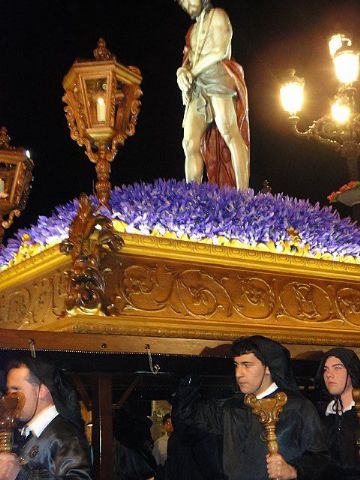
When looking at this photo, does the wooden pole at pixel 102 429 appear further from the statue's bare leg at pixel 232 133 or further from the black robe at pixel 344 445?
the statue's bare leg at pixel 232 133

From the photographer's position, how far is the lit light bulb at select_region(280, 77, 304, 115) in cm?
887

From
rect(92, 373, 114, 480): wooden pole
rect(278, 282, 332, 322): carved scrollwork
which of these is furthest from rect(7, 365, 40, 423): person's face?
rect(278, 282, 332, 322): carved scrollwork

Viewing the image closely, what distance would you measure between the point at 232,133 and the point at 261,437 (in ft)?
10.6

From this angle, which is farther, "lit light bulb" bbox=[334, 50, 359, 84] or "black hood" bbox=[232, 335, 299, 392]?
Result: "lit light bulb" bbox=[334, 50, 359, 84]

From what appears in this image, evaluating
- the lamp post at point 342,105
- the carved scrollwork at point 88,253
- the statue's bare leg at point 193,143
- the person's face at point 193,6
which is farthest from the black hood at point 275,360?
the lamp post at point 342,105

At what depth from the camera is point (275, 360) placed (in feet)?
11.8

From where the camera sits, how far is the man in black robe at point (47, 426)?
2.77 metres

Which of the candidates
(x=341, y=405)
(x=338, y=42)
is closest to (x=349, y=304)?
(x=341, y=405)

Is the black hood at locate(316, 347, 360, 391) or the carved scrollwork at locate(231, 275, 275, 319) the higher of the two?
the carved scrollwork at locate(231, 275, 275, 319)

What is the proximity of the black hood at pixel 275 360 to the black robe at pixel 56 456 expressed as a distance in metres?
1.08

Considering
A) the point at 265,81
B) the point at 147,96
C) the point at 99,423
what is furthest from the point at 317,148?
the point at 99,423

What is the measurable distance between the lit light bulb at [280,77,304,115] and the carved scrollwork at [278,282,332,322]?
4492 millimetres

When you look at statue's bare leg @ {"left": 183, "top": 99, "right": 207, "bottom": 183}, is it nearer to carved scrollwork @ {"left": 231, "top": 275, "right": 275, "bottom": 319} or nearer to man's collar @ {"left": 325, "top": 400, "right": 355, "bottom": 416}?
carved scrollwork @ {"left": 231, "top": 275, "right": 275, "bottom": 319}

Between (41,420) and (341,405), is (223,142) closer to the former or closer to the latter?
(341,405)
